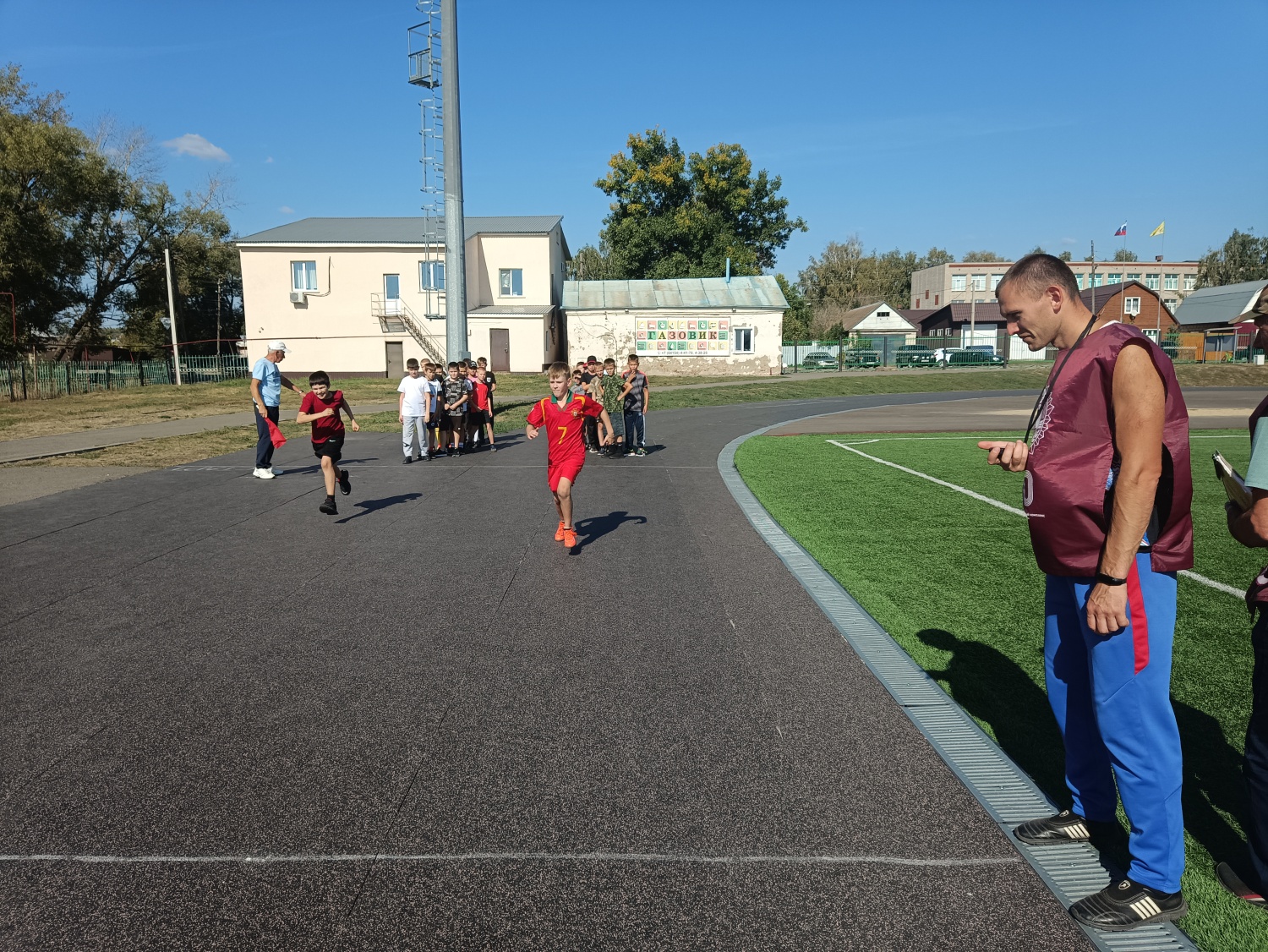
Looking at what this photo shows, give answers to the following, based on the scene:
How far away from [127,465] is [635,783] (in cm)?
1374

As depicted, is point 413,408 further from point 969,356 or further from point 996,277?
point 996,277

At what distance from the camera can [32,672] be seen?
488 centimetres

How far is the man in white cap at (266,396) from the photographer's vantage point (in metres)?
12.3

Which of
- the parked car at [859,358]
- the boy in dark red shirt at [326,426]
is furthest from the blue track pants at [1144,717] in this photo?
the parked car at [859,358]

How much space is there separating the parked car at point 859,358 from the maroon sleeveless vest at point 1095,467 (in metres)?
58.9

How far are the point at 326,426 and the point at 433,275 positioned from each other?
36.6m

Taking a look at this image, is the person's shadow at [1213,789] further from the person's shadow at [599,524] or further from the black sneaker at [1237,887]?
the person's shadow at [599,524]

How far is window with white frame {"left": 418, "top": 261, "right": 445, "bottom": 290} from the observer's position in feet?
147

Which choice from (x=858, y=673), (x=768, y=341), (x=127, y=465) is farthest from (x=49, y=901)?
(x=768, y=341)

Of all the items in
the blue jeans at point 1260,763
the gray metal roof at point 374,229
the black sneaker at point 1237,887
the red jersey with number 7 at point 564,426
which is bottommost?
the black sneaker at point 1237,887

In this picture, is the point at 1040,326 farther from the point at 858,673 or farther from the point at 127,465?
the point at 127,465

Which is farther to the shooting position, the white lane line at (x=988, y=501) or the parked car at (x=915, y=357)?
the parked car at (x=915, y=357)

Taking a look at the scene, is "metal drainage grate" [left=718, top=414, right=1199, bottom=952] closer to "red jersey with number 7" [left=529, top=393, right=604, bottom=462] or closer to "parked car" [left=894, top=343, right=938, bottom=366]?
"red jersey with number 7" [left=529, top=393, right=604, bottom=462]

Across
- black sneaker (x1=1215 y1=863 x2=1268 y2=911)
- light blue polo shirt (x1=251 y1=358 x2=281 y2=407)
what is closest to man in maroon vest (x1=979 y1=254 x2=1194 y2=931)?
black sneaker (x1=1215 y1=863 x2=1268 y2=911)
